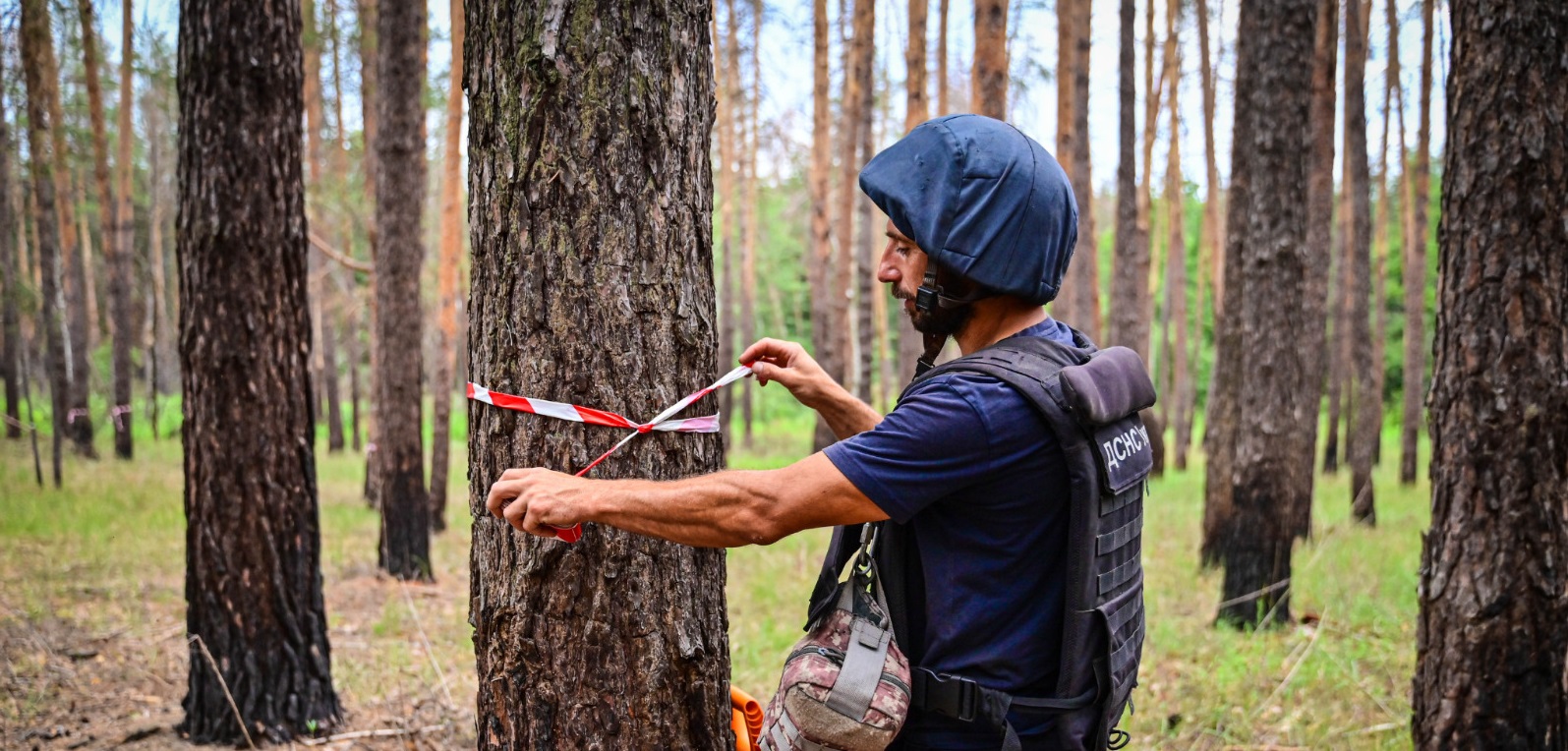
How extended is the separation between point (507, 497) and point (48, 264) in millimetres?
18177

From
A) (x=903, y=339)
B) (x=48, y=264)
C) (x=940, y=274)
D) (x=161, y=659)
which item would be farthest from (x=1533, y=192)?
(x=48, y=264)

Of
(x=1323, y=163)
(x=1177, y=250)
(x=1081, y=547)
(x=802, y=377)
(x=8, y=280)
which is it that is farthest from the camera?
(x=1177, y=250)

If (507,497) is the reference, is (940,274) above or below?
above

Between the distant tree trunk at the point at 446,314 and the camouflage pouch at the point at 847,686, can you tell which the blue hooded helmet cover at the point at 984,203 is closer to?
the camouflage pouch at the point at 847,686

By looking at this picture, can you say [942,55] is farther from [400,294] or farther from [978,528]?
[978,528]

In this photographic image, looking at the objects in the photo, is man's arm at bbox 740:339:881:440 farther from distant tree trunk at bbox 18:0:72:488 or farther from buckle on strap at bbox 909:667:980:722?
distant tree trunk at bbox 18:0:72:488

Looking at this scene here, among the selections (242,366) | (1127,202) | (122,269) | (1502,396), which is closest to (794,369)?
(1502,396)

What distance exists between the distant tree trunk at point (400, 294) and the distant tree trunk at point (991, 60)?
4.61 metres

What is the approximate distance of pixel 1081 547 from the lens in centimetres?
200

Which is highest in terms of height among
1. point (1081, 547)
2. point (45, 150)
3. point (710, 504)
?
point (45, 150)

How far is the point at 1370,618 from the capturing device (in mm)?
6809

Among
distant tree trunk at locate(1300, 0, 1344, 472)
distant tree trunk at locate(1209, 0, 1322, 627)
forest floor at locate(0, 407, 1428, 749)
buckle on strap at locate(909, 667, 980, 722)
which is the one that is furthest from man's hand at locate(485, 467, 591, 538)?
distant tree trunk at locate(1300, 0, 1344, 472)

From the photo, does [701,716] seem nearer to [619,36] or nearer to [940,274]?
[940,274]

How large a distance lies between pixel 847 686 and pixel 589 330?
0.87m
